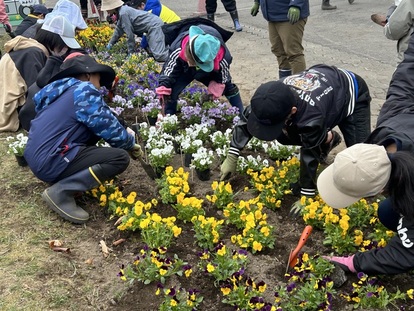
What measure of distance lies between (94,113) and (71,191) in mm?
685

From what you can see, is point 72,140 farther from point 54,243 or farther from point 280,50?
point 280,50

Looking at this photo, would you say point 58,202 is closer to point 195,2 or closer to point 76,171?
point 76,171

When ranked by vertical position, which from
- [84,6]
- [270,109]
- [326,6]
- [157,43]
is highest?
[270,109]

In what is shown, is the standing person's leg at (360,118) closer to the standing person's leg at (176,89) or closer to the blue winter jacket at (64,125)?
the standing person's leg at (176,89)

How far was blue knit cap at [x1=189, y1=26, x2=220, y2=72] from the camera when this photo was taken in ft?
15.7

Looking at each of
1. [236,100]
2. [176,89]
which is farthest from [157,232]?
[236,100]

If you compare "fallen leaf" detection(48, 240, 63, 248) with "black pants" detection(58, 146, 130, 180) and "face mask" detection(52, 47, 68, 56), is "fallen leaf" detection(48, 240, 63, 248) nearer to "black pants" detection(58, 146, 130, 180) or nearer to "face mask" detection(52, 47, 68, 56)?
"black pants" detection(58, 146, 130, 180)

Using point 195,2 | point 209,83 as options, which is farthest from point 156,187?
point 195,2

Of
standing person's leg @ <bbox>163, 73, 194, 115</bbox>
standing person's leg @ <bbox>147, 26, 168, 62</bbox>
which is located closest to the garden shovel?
standing person's leg @ <bbox>163, 73, 194, 115</bbox>

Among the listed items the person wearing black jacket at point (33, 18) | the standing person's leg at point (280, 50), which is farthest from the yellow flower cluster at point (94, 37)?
the standing person's leg at point (280, 50)

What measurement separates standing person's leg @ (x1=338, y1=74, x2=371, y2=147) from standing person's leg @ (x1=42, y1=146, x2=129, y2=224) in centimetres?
207

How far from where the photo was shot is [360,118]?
173 inches

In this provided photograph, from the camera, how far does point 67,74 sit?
4.31m

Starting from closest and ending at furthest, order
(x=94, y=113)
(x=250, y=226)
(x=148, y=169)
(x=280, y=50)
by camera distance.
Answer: (x=250, y=226) < (x=94, y=113) < (x=148, y=169) < (x=280, y=50)
